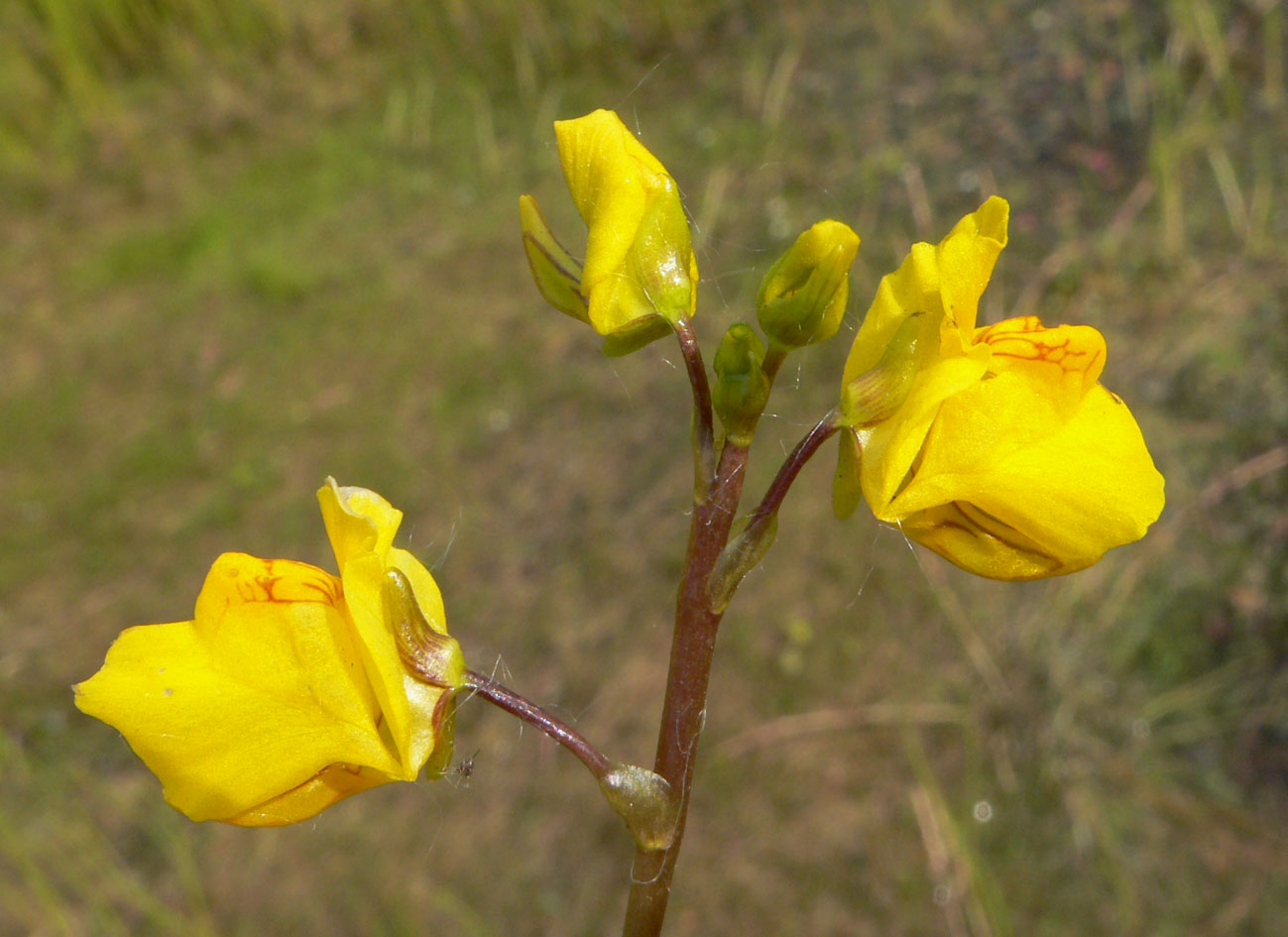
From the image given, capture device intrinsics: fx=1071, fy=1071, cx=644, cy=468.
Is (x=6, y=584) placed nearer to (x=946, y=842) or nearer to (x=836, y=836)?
(x=836, y=836)

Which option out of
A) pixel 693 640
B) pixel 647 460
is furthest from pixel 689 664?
pixel 647 460

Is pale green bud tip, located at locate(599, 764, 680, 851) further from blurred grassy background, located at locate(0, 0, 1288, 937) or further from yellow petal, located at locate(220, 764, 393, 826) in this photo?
blurred grassy background, located at locate(0, 0, 1288, 937)

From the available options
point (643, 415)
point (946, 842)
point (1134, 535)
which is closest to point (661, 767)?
point (1134, 535)

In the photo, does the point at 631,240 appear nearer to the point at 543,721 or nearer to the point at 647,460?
the point at 543,721

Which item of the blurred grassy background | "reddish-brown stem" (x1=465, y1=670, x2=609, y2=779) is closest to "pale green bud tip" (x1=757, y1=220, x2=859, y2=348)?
"reddish-brown stem" (x1=465, y1=670, x2=609, y2=779)

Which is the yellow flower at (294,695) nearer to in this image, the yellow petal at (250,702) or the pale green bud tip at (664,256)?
the yellow petal at (250,702)
